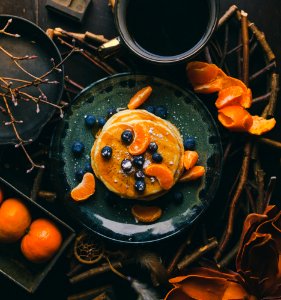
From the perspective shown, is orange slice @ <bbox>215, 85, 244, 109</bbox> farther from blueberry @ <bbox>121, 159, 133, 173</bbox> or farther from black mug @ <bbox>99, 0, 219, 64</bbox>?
blueberry @ <bbox>121, 159, 133, 173</bbox>

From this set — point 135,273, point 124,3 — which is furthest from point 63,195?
point 124,3

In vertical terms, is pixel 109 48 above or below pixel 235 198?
above

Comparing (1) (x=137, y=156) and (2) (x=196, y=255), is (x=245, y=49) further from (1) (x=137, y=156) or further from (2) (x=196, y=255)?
(2) (x=196, y=255)

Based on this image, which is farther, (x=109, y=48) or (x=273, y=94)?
(x=273, y=94)

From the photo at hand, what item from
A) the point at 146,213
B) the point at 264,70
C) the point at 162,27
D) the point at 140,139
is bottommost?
the point at 146,213

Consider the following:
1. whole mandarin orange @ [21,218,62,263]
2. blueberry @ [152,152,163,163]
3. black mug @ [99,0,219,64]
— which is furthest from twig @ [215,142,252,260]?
whole mandarin orange @ [21,218,62,263]

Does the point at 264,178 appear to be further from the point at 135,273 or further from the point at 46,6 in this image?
the point at 46,6

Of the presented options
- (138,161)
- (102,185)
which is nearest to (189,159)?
(138,161)
